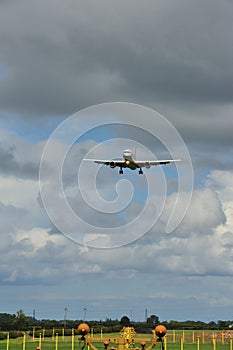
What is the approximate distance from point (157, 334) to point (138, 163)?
71.7 meters

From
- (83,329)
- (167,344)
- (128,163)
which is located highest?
(128,163)

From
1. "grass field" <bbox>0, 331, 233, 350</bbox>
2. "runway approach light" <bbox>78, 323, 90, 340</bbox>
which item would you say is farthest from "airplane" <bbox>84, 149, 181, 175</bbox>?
"runway approach light" <bbox>78, 323, 90, 340</bbox>

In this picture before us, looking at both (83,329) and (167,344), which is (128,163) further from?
(83,329)

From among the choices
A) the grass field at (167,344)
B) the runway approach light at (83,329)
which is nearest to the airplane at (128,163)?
the grass field at (167,344)

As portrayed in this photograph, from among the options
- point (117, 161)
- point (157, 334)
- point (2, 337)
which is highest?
point (117, 161)

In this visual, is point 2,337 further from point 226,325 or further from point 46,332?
point 226,325

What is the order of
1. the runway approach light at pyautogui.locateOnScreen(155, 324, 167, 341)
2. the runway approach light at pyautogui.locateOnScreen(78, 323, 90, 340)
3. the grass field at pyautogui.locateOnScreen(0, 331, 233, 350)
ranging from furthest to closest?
the grass field at pyautogui.locateOnScreen(0, 331, 233, 350), the runway approach light at pyautogui.locateOnScreen(78, 323, 90, 340), the runway approach light at pyautogui.locateOnScreen(155, 324, 167, 341)

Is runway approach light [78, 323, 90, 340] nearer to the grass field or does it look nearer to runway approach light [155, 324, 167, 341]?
runway approach light [155, 324, 167, 341]

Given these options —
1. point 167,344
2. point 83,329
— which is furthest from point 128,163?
point 83,329

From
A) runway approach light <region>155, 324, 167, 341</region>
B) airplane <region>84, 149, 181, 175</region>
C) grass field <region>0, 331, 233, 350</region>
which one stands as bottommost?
runway approach light <region>155, 324, 167, 341</region>

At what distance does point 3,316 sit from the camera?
177625 mm

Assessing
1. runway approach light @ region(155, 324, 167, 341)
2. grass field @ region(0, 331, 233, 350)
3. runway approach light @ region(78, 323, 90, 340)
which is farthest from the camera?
grass field @ region(0, 331, 233, 350)

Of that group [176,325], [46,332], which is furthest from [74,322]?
[46,332]

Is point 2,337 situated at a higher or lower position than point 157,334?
higher
